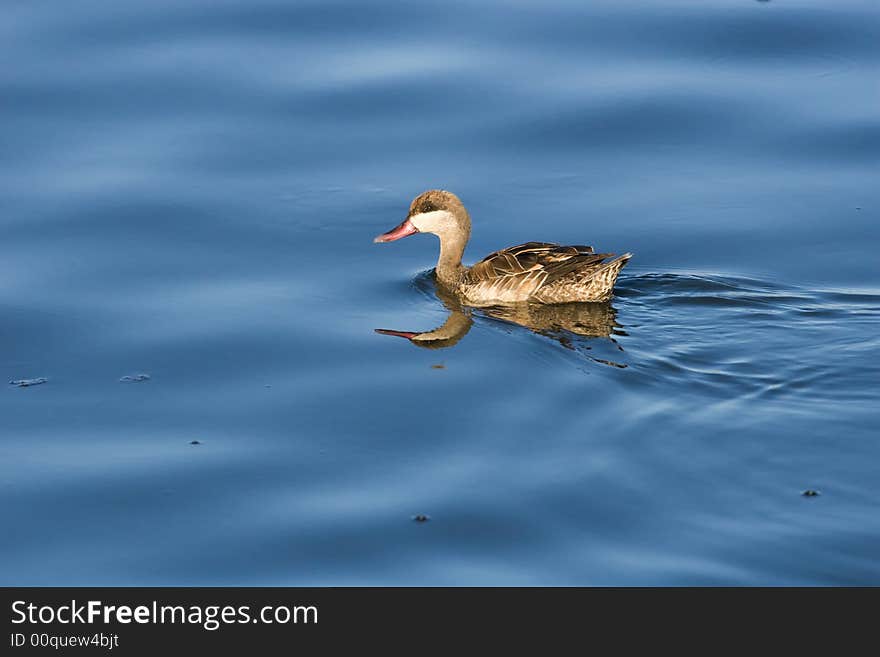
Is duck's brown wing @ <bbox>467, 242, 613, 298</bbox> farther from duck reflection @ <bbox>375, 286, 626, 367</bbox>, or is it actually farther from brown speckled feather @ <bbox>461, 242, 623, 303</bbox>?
duck reflection @ <bbox>375, 286, 626, 367</bbox>

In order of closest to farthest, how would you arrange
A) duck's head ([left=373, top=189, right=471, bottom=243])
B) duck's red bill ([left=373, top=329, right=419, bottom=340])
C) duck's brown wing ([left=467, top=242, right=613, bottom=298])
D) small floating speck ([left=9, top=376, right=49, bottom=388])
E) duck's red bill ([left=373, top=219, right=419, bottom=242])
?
small floating speck ([left=9, top=376, right=49, bottom=388]) < duck's red bill ([left=373, top=329, right=419, bottom=340]) < duck's brown wing ([left=467, top=242, right=613, bottom=298]) < duck's head ([left=373, top=189, right=471, bottom=243]) < duck's red bill ([left=373, top=219, right=419, bottom=242])

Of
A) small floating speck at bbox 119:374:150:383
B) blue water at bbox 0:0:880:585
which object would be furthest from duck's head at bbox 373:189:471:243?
small floating speck at bbox 119:374:150:383

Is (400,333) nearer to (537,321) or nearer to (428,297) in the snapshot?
(428,297)

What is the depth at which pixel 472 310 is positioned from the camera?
10773 millimetres

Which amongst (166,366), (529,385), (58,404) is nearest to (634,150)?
(529,385)

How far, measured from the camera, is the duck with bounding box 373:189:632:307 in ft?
34.0

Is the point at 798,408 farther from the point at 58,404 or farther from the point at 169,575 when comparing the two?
the point at 58,404

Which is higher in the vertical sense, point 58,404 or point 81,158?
point 81,158

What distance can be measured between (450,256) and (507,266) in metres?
0.76

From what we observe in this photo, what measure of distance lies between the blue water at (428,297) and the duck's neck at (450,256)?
0.20 metres

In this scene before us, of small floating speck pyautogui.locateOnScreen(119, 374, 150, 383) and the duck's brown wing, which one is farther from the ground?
the duck's brown wing

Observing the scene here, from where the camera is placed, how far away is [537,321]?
34.1 ft

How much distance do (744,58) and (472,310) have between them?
4.73 metres

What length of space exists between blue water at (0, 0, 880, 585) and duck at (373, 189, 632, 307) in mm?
194
